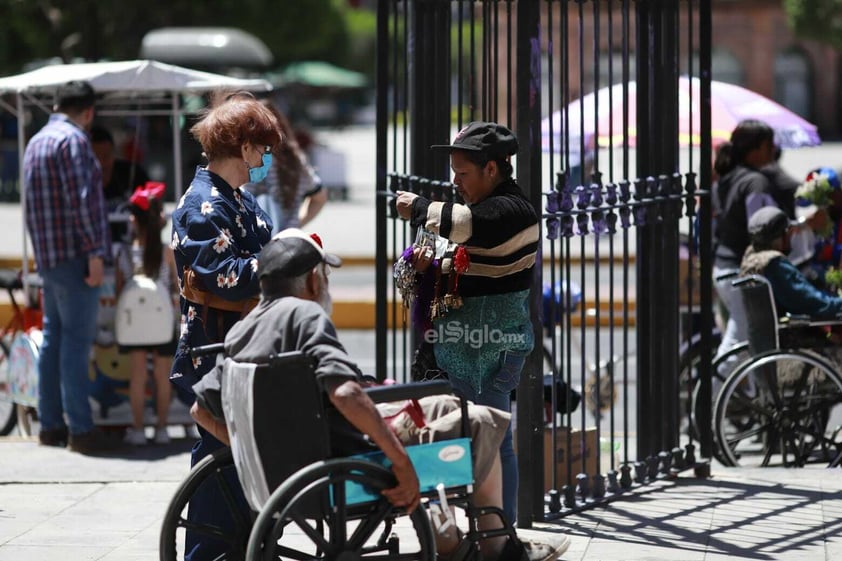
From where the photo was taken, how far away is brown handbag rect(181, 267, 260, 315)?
4.88m

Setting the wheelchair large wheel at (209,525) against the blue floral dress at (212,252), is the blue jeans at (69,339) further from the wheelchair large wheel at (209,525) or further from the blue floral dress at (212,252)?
the wheelchair large wheel at (209,525)

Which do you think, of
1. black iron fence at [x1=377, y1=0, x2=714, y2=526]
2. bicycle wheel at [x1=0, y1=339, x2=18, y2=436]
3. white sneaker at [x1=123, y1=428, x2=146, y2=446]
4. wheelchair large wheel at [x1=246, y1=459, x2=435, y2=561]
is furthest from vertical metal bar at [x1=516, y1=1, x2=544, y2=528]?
bicycle wheel at [x1=0, y1=339, x2=18, y2=436]

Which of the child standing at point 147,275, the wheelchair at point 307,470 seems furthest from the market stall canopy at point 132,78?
the wheelchair at point 307,470

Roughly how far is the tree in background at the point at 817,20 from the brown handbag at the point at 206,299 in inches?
1544

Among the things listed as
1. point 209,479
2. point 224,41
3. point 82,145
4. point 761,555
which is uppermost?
point 224,41

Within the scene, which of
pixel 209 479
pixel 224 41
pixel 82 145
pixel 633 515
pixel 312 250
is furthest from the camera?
pixel 224 41

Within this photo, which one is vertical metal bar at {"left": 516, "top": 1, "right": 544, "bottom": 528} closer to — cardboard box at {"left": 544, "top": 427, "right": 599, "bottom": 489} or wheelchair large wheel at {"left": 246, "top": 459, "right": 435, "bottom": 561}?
cardboard box at {"left": 544, "top": 427, "right": 599, "bottom": 489}

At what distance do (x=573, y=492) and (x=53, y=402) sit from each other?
317cm

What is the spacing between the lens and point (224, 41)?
27.2 meters

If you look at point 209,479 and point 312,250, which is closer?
point 312,250

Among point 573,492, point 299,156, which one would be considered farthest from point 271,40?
point 573,492

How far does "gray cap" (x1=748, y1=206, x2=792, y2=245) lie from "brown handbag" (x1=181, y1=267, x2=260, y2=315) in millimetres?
3404

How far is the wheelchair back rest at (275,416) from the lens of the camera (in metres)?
4.19

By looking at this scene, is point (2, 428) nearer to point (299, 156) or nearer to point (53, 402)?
point (53, 402)
